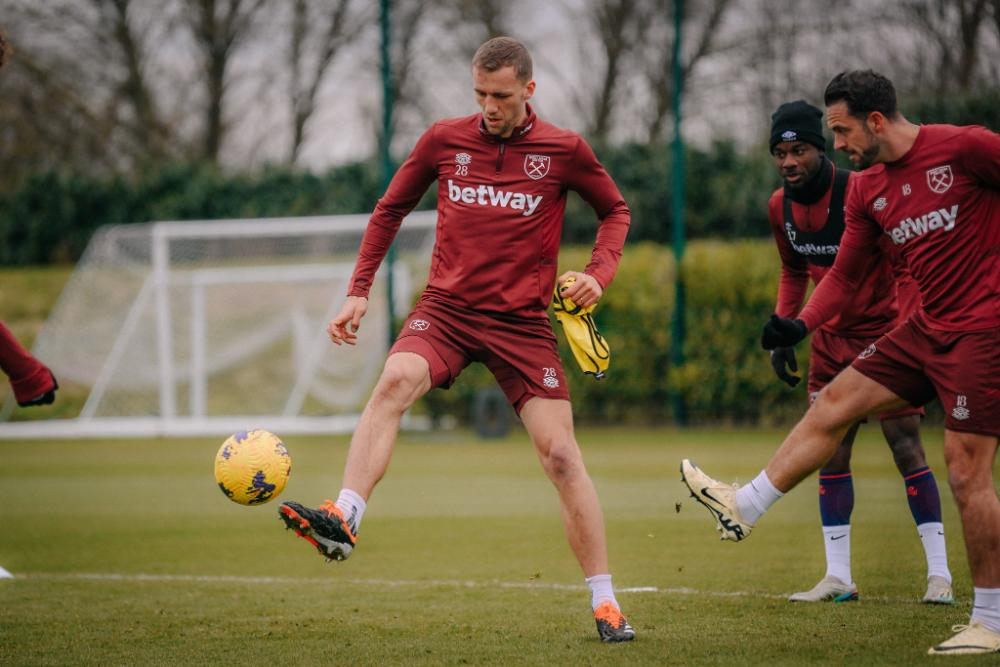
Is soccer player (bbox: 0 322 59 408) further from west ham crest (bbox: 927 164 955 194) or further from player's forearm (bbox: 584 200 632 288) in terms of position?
west ham crest (bbox: 927 164 955 194)

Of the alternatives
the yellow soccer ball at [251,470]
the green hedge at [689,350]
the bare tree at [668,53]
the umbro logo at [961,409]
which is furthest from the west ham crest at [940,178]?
the bare tree at [668,53]

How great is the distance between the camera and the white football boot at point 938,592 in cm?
664

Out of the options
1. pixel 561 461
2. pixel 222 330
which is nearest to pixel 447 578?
pixel 561 461

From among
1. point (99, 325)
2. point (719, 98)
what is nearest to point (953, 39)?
point (719, 98)

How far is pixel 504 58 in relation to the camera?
19.2ft

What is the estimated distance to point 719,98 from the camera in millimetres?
30531

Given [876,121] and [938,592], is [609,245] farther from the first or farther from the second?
[938,592]

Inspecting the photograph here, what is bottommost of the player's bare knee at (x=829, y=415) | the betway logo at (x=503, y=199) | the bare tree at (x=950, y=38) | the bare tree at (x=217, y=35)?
the player's bare knee at (x=829, y=415)

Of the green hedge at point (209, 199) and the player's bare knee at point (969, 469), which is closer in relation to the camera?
the player's bare knee at point (969, 469)

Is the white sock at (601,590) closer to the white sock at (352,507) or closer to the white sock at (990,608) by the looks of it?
the white sock at (352,507)

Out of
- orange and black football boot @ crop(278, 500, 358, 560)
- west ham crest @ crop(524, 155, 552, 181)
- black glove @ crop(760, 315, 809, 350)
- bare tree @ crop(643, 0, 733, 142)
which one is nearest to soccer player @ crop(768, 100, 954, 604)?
black glove @ crop(760, 315, 809, 350)

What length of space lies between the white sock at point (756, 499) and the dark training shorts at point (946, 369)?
0.71m

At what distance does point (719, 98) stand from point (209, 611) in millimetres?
25665

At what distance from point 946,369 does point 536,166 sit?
2107 mm
